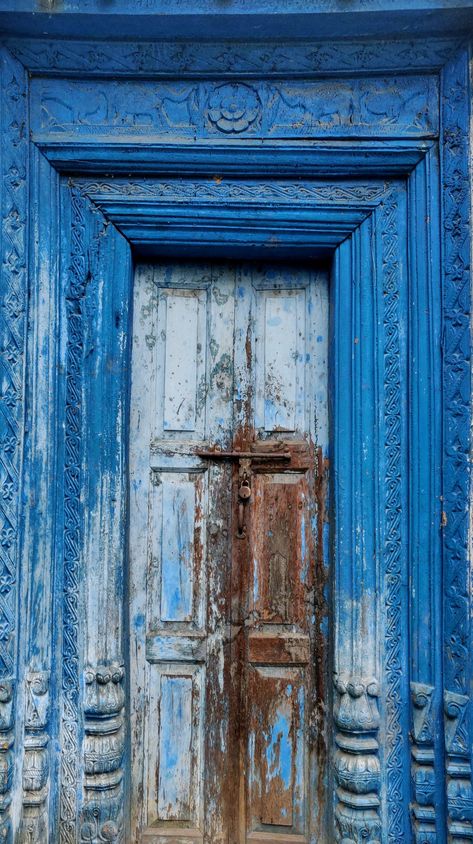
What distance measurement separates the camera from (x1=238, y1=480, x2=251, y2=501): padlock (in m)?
2.96

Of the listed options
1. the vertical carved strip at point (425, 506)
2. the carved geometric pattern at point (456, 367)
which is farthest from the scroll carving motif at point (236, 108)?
the vertical carved strip at point (425, 506)

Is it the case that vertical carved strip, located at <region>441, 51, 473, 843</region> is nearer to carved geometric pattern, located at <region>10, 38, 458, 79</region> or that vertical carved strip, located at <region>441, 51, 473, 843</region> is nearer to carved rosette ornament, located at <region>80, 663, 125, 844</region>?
carved geometric pattern, located at <region>10, 38, 458, 79</region>

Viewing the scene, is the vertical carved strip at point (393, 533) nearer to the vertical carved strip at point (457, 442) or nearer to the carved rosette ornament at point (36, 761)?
the vertical carved strip at point (457, 442)

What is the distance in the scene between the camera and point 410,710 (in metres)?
2.77

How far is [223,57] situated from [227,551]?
2058 mm

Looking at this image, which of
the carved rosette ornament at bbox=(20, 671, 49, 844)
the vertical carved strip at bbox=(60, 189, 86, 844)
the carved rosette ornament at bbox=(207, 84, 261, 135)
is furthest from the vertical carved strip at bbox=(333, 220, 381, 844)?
the carved rosette ornament at bbox=(20, 671, 49, 844)

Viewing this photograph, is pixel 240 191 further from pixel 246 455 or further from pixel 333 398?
pixel 246 455

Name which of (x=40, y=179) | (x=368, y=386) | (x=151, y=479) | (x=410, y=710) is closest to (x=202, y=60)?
(x=40, y=179)

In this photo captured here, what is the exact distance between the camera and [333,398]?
2.92 metres

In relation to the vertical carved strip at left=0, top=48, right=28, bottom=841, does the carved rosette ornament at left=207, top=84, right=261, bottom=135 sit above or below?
above

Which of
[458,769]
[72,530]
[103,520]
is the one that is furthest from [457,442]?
[72,530]

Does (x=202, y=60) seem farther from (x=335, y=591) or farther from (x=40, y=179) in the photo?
(x=335, y=591)

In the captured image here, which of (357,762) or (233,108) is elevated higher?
(233,108)

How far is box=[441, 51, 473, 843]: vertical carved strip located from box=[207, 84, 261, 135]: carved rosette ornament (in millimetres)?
771
